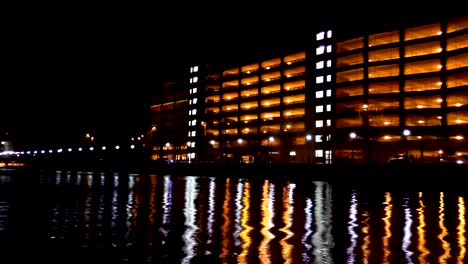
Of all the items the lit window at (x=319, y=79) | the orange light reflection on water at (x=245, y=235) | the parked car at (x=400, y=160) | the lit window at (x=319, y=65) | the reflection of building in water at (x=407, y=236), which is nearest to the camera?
the orange light reflection on water at (x=245, y=235)

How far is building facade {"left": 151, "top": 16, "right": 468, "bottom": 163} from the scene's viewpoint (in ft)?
260

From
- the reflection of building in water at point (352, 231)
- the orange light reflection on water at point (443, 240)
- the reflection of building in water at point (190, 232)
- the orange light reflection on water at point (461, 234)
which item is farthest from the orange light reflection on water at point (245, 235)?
the orange light reflection on water at point (461, 234)

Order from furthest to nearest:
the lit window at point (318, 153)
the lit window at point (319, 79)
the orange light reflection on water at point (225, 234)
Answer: the lit window at point (319, 79) → the lit window at point (318, 153) → the orange light reflection on water at point (225, 234)

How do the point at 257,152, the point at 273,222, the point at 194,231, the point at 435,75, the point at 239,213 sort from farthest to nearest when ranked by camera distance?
the point at 257,152, the point at 435,75, the point at 239,213, the point at 273,222, the point at 194,231

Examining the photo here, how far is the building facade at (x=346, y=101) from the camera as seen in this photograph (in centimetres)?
7938

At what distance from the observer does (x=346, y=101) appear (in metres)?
91.6

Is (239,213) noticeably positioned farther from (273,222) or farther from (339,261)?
(339,261)

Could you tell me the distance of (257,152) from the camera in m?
109

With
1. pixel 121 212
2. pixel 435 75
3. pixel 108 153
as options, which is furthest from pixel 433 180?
pixel 108 153

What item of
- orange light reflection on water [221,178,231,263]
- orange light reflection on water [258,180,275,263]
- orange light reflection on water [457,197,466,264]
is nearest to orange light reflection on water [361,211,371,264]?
orange light reflection on water [457,197,466,264]

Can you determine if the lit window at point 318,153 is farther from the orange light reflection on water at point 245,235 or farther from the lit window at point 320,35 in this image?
the orange light reflection on water at point 245,235

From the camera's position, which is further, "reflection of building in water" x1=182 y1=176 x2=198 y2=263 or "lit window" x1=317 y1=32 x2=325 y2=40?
"lit window" x1=317 y1=32 x2=325 y2=40

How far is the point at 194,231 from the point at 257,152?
95451 mm

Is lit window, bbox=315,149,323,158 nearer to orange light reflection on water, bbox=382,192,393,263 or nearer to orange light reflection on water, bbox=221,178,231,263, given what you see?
orange light reflection on water, bbox=382,192,393,263
